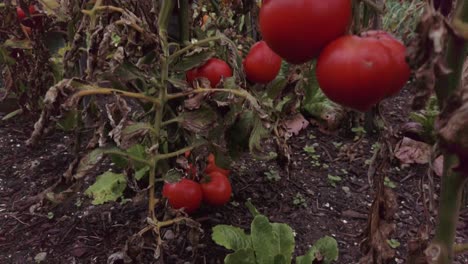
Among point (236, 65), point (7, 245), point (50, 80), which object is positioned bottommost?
point (7, 245)

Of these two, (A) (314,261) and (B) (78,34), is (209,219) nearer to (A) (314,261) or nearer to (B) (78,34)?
(A) (314,261)

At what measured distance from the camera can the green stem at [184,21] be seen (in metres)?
1.58

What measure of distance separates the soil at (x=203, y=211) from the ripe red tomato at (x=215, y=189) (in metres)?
0.12

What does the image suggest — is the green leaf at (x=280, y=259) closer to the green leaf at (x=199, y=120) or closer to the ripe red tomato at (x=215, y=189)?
the ripe red tomato at (x=215, y=189)

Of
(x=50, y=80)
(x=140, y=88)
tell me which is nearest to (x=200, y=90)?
(x=140, y=88)

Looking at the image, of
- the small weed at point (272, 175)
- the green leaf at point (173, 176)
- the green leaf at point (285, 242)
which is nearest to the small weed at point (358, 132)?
the small weed at point (272, 175)

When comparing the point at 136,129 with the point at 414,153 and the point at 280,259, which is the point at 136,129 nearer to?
the point at 280,259

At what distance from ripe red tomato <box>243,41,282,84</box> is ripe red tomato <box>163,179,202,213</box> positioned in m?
0.41

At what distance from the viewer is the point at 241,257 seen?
1549mm

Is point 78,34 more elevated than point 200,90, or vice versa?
point 78,34

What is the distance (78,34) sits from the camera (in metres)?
1.40

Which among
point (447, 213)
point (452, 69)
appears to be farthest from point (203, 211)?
point (452, 69)

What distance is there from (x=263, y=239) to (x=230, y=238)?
0.12 metres

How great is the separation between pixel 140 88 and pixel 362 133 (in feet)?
5.07
